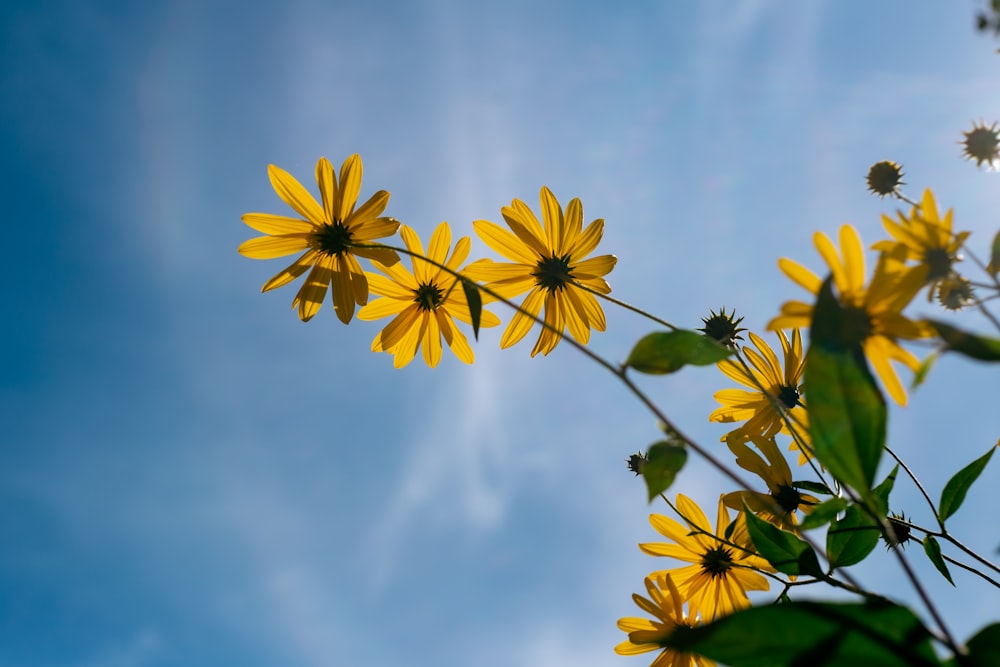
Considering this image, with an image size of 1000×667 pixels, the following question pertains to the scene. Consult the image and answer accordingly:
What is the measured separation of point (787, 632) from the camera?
968 mm

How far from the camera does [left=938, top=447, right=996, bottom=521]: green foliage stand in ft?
5.63

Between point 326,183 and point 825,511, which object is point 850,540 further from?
point 326,183

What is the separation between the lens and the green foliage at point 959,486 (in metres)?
1.72

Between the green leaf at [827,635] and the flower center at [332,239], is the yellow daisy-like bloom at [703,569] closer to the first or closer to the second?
the green leaf at [827,635]

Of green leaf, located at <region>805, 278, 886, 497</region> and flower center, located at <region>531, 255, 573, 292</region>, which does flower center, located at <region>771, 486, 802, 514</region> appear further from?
green leaf, located at <region>805, 278, 886, 497</region>

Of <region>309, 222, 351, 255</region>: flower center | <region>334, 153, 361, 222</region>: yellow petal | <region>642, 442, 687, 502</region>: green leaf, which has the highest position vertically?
<region>334, 153, 361, 222</region>: yellow petal

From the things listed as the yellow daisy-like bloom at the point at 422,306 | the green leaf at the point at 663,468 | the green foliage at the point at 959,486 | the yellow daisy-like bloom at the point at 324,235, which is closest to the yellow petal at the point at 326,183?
the yellow daisy-like bloom at the point at 324,235

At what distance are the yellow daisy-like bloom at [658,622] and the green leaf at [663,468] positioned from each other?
101cm

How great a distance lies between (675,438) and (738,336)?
4.96 ft

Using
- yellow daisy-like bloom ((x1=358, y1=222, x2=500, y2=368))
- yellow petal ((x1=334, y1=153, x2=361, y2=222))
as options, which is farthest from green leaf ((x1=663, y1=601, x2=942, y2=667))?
yellow petal ((x1=334, y1=153, x2=361, y2=222))

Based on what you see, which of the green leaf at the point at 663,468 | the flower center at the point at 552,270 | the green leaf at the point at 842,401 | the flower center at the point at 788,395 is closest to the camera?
the green leaf at the point at 842,401

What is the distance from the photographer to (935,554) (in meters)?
1.70

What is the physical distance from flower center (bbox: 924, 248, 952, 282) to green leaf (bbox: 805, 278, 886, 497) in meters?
0.32

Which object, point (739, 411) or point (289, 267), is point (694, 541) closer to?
point (739, 411)
